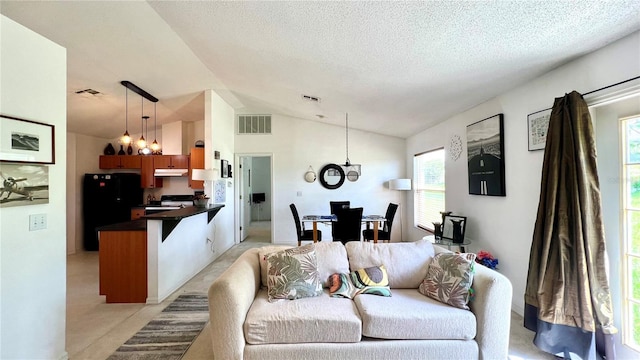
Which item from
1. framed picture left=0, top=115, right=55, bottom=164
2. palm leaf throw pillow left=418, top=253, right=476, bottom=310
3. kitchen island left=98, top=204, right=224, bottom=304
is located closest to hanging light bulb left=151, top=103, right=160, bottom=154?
kitchen island left=98, top=204, right=224, bottom=304

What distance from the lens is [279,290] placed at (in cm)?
213

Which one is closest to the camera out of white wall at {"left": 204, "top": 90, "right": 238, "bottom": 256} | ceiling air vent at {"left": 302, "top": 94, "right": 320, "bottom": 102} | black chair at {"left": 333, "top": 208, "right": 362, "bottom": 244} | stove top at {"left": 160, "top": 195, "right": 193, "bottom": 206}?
black chair at {"left": 333, "top": 208, "right": 362, "bottom": 244}

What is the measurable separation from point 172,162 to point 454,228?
17.7ft

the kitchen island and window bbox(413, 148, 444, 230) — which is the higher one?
window bbox(413, 148, 444, 230)

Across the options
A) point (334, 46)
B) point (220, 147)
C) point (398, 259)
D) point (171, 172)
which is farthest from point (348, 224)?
point (171, 172)

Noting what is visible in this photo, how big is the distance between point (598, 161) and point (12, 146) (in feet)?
13.2

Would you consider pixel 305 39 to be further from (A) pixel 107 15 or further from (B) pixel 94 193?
(B) pixel 94 193

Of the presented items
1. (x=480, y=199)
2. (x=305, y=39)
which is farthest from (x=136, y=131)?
(x=480, y=199)

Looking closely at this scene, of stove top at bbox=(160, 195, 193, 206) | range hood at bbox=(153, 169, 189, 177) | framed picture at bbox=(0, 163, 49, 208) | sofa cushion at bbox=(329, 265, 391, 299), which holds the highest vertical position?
range hood at bbox=(153, 169, 189, 177)

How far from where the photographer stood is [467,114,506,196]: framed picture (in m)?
2.92

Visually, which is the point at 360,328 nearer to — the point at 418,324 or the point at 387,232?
the point at 418,324

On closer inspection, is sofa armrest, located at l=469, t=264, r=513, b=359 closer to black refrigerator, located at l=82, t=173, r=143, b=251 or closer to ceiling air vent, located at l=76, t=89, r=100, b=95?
ceiling air vent, located at l=76, t=89, r=100, b=95

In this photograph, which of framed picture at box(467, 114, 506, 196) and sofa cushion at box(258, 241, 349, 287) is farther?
framed picture at box(467, 114, 506, 196)

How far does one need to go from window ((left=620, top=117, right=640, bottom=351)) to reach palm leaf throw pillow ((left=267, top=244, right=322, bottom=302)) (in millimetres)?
2170
